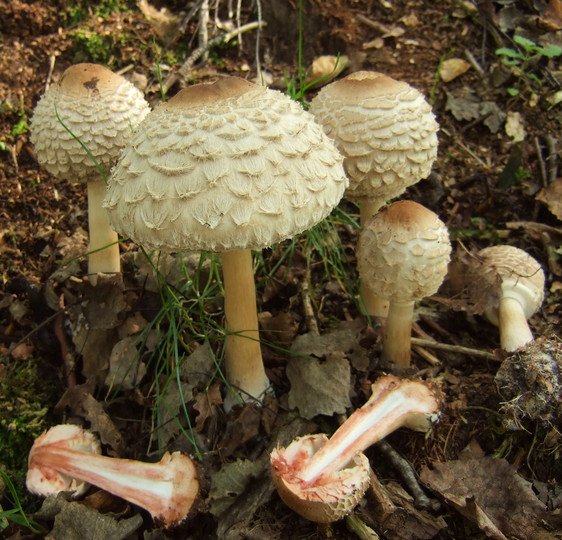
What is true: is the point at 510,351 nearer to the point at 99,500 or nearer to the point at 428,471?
the point at 428,471

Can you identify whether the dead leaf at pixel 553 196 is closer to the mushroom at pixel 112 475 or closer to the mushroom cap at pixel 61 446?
the mushroom at pixel 112 475

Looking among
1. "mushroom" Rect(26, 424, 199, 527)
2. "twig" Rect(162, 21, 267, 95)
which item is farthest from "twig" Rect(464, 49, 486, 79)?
"mushroom" Rect(26, 424, 199, 527)

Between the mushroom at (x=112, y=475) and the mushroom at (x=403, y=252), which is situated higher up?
the mushroom at (x=403, y=252)

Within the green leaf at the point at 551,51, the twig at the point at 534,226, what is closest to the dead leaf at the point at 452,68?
the green leaf at the point at 551,51

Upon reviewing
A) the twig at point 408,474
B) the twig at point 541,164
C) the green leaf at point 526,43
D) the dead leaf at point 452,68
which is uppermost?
the green leaf at point 526,43

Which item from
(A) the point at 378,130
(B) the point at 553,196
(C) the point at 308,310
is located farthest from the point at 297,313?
(B) the point at 553,196

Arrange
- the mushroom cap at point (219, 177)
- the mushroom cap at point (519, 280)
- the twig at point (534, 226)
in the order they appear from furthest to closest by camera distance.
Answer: the twig at point (534, 226) < the mushroom cap at point (519, 280) < the mushroom cap at point (219, 177)

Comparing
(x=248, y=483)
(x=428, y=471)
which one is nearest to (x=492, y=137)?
(x=428, y=471)

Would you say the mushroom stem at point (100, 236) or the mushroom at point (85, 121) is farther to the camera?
the mushroom stem at point (100, 236)
